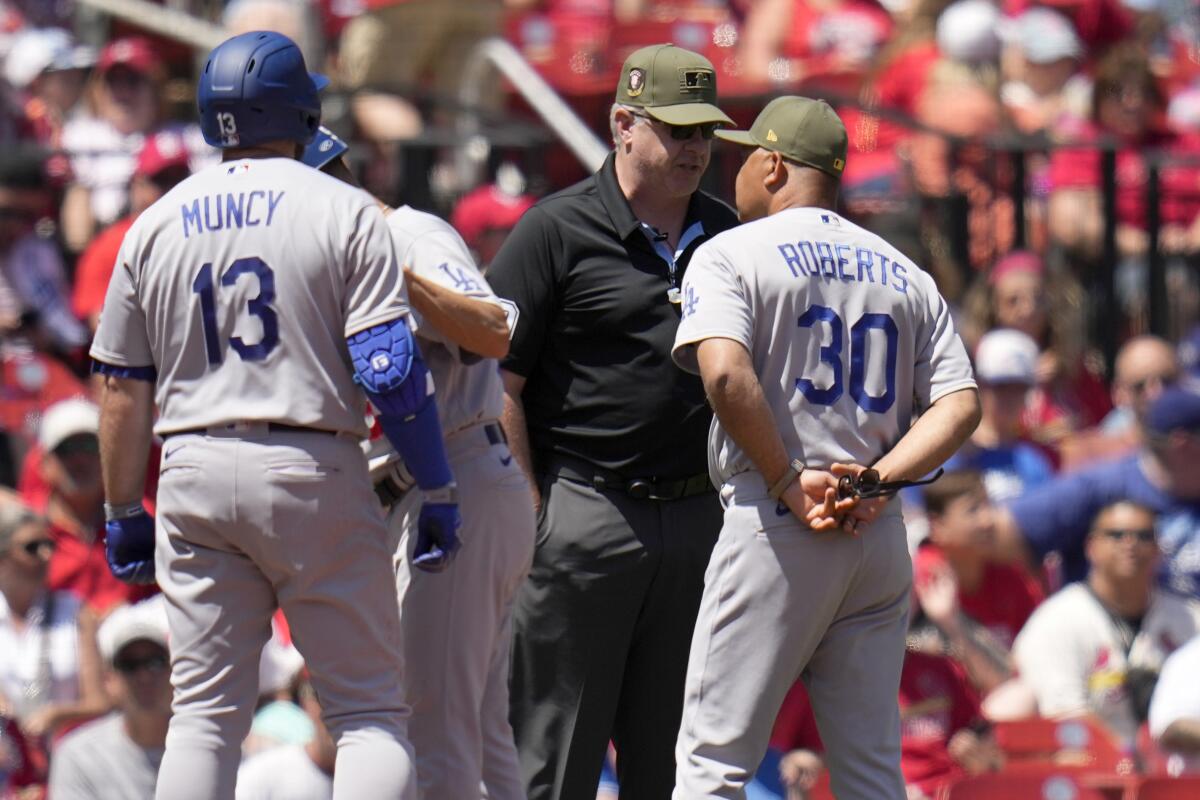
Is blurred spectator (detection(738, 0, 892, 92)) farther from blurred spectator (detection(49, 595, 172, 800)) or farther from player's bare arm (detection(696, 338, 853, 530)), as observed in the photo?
player's bare arm (detection(696, 338, 853, 530))

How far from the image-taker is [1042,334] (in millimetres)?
10656

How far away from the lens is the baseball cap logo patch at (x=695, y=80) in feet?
18.8

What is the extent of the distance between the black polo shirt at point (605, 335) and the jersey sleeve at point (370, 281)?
76 cm

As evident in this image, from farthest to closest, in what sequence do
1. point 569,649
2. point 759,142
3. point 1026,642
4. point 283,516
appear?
point 1026,642, point 569,649, point 759,142, point 283,516

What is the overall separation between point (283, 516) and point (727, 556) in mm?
1010

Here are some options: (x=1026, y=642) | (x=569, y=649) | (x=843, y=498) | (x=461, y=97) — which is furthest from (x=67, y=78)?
(x=843, y=498)

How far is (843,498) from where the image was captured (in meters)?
5.16

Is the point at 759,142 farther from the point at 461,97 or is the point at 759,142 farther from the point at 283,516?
the point at 461,97

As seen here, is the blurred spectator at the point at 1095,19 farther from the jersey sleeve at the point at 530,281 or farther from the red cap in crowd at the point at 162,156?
the jersey sleeve at the point at 530,281

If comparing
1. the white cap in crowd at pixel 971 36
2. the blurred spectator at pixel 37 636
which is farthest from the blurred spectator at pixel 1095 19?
the blurred spectator at pixel 37 636

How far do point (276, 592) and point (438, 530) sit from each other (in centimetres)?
40

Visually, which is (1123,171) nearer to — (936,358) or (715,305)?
(936,358)

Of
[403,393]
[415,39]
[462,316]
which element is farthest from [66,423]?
[415,39]

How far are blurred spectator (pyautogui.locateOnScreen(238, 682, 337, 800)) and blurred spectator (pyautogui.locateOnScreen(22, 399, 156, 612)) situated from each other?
1.08m
